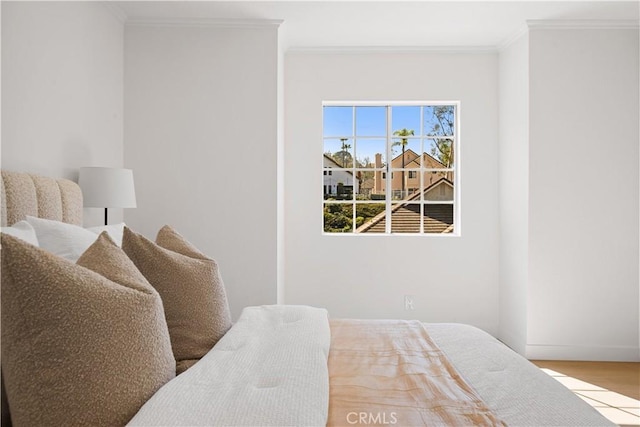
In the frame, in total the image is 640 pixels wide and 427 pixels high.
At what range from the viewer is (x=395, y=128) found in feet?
15.0

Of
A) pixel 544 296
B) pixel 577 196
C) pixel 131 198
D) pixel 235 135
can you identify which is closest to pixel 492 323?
pixel 544 296

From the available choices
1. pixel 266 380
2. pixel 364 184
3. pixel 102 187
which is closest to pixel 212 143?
pixel 102 187

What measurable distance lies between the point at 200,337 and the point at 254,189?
214cm

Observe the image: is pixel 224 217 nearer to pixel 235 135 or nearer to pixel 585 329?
pixel 235 135

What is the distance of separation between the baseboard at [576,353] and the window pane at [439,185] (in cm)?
149

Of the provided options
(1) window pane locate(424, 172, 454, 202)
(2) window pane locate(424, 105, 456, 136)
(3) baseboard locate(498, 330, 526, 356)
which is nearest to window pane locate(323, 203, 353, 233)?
(1) window pane locate(424, 172, 454, 202)

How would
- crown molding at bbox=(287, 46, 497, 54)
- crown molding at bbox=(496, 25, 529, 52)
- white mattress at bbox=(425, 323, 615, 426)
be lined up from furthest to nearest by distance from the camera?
crown molding at bbox=(287, 46, 497, 54), crown molding at bbox=(496, 25, 529, 52), white mattress at bbox=(425, 323, 615, 426)

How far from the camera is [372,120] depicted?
4578mm

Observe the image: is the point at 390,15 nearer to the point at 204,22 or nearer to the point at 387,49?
the point at 387,49

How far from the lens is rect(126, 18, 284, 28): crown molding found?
144 inches

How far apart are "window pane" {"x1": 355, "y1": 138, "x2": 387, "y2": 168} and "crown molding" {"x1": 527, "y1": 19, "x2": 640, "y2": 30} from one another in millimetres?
1563

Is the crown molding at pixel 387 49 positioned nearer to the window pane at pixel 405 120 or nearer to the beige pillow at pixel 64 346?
the window pane at pixel 405 120

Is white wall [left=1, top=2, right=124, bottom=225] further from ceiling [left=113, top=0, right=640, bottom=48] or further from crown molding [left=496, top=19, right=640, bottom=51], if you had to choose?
crown molding [left=496, top=19, right=640, bottom=51]

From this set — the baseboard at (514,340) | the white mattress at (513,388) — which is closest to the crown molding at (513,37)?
the baseboard at (514,340)
